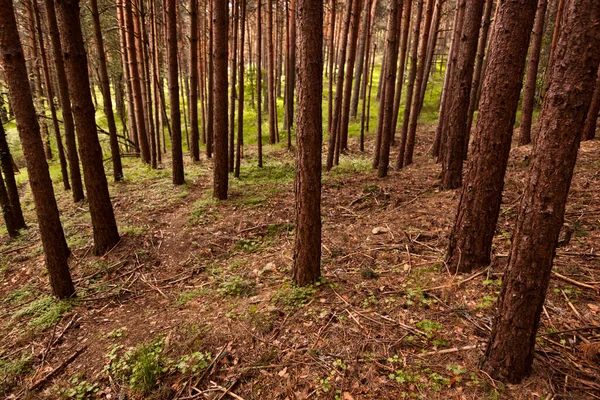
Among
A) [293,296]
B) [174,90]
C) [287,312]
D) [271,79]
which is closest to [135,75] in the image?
[174,90]

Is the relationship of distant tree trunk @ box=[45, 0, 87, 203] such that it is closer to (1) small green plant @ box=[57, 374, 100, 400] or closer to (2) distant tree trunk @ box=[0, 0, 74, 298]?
(2) distant tree trunk @ box=[0, 0, 74, 298]

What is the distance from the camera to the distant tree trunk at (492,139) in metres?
3.76

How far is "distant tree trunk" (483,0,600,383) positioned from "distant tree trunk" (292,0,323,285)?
7.91 feet

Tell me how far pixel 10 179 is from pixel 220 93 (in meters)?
6.27

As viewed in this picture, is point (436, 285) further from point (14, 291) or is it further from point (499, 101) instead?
point (14, 291)

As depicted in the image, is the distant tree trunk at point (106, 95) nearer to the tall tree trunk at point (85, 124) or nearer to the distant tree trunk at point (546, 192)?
the tall tree trunk at point (85, 124)

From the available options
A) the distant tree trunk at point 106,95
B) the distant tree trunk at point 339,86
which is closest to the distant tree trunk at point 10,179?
the distant tree trunk at point 106,95

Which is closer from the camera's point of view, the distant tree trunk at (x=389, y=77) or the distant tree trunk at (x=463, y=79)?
the distant tree trunk at (x=463, y=79)

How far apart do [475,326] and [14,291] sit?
26.7ft

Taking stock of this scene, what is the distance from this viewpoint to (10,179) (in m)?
9.11

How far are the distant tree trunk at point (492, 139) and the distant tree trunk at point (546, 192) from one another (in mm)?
1729

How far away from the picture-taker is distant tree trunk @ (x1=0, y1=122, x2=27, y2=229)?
8.36 m

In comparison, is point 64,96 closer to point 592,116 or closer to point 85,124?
point 85,124

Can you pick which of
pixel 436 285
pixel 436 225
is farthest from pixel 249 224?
pixel 436 285
